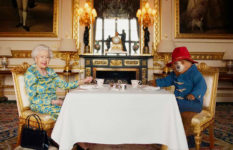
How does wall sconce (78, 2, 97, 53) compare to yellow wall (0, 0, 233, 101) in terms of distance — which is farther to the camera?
yellow wall (0, 0, 233, 101)

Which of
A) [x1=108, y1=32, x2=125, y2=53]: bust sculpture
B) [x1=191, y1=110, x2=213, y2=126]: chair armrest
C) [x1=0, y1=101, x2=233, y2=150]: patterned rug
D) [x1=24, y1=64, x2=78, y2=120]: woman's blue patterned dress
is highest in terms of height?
[x1=108, y1=32, x2=125, y2=53]: bust sculpture

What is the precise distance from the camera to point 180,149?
1.59 metres

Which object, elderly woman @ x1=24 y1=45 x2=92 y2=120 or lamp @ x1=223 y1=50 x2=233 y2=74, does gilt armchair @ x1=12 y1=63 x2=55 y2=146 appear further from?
lamp @ x1=223 y1=50 x2=233 y2=74

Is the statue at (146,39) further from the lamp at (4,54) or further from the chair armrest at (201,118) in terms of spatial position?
the lamp at (4,54)

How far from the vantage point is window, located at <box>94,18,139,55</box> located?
226 inches

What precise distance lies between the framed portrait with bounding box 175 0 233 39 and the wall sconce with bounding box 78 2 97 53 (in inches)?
106

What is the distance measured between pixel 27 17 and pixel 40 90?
4.50 meters

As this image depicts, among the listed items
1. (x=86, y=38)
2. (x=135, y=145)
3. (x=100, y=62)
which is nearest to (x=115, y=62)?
(x=100, y=62)

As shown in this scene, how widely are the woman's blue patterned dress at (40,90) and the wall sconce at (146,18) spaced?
343 cm

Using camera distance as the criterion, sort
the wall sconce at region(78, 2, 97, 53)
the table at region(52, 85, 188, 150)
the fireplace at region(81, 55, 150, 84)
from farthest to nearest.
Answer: the fireplace at region(81, 55, 150, 84), the wall sconce at region(78, 2, 97, 53), the table at region(52, 85, 188, 150)

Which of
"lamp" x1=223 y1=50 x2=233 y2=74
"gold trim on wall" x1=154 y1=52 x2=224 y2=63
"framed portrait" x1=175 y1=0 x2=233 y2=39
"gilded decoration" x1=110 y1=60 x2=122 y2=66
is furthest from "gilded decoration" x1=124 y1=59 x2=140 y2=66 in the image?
"lamp" x1=223 y1=50 x2=233 y2=74

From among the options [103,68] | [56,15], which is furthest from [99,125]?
[56,15]

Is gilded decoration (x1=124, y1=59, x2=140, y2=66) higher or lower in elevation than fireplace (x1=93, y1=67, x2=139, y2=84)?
higher

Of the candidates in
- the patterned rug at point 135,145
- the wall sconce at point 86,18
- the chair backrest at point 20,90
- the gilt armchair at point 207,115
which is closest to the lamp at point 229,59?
the patterned rug at point 135,145
